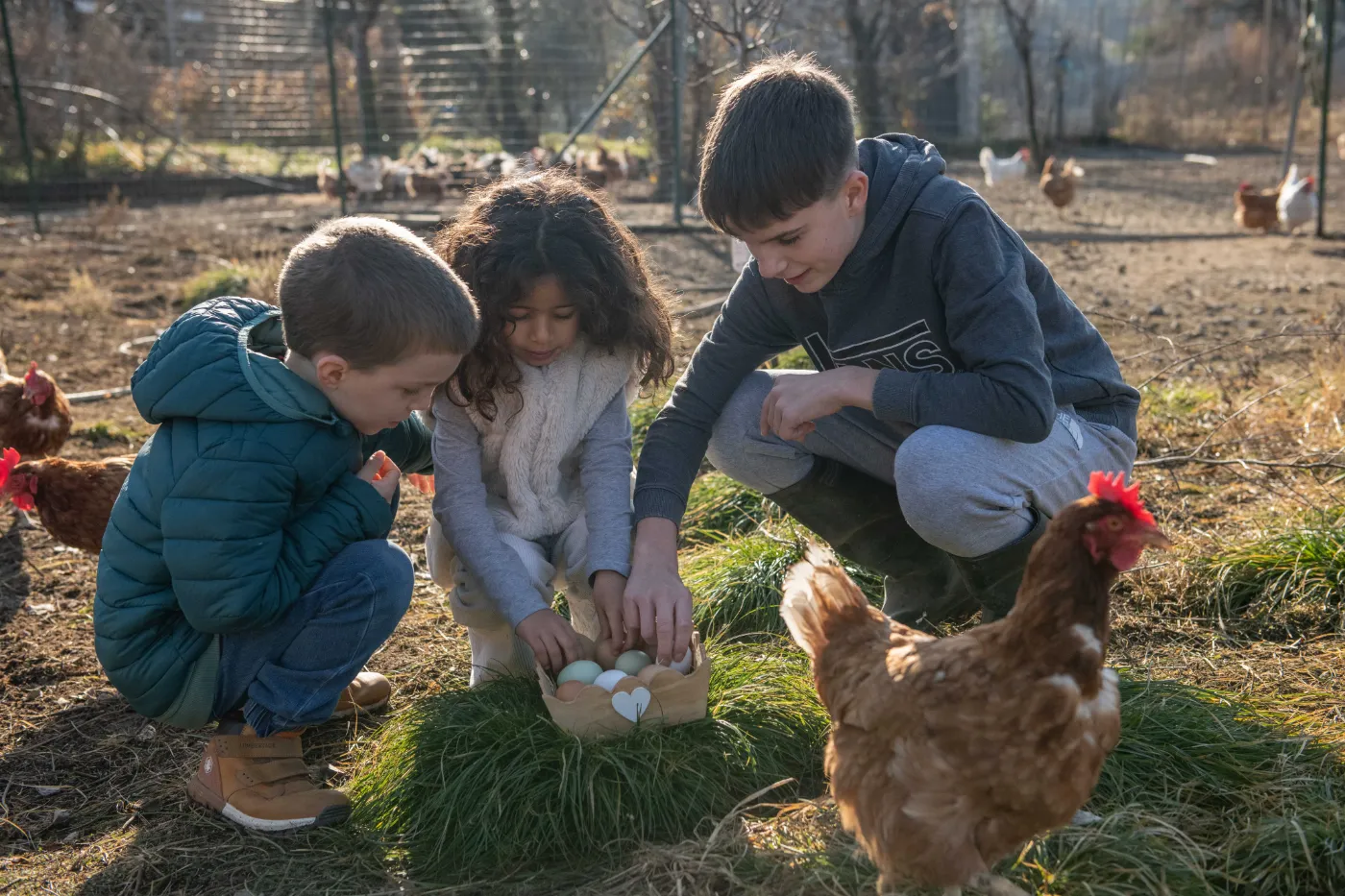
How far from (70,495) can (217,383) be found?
5.27 feet

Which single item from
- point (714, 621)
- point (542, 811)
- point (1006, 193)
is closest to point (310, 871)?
point (542, 811)

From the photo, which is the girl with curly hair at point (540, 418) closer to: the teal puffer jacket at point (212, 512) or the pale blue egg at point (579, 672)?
the pale blue egg at point (579, 672)

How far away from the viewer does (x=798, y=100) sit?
222 centimetres

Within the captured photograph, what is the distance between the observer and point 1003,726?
181 centimetres

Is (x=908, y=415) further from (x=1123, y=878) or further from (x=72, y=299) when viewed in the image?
(x=72, y=299)

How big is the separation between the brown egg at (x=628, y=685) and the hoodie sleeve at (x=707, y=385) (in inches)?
18.6

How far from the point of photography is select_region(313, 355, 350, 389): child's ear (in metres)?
2.23

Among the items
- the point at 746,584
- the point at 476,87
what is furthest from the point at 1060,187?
the point at 746,584

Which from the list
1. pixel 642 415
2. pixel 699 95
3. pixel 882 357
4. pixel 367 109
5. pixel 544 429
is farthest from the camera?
pixel 367 109

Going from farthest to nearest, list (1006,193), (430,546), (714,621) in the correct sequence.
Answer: (1006,193)
(714,621)
(430,546)

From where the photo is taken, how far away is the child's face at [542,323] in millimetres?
2484

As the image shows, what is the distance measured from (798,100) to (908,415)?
0.70 meters

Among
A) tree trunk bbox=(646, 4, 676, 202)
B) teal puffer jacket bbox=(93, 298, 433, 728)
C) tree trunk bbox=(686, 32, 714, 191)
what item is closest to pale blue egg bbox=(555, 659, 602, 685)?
teal puffer jacket bbox=(93, 298, 433, 728)

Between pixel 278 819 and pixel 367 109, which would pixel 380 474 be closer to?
pixel 278 819
